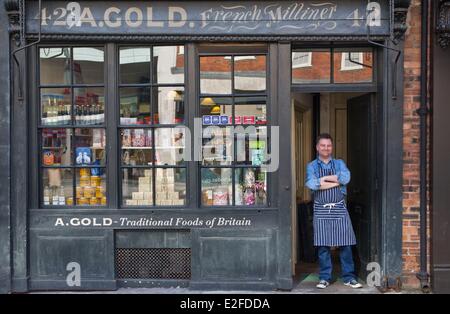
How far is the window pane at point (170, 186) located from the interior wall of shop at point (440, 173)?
3.13 m

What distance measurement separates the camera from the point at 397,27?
253 inches

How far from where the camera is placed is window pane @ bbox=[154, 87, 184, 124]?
22.3 feet

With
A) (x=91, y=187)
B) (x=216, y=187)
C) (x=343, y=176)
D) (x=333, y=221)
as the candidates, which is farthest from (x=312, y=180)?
(x=91, y=187)

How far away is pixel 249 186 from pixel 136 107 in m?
1.78

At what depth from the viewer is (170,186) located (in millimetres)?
6828

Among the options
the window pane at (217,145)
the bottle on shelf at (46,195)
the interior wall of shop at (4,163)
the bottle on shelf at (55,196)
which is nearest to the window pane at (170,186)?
the window pane at (217,145)

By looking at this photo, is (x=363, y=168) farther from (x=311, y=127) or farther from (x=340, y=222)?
(x=311, y=127)

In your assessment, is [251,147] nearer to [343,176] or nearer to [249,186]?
[249,186]

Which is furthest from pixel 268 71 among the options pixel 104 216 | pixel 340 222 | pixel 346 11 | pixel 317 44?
pixel 104 216

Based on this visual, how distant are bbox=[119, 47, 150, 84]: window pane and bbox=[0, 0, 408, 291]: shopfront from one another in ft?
0.05

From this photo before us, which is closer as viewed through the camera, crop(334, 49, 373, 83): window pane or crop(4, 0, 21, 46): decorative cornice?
crop(4, 0, 21, 46): decorative cornice

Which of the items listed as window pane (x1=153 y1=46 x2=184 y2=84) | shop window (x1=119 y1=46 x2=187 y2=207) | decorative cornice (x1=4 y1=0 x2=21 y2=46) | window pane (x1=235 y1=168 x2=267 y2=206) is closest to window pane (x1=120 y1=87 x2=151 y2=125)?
shop window (x1=119 y1=46 x2=187 y2=207)

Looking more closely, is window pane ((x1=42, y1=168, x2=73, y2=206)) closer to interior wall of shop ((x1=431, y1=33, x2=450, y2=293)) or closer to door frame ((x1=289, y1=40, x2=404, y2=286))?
door frame ((x1=289, y1=40, x2=404, y2=286))

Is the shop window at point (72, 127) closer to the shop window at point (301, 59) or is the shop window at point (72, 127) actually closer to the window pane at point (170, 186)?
the window pane at point (170, 186)
